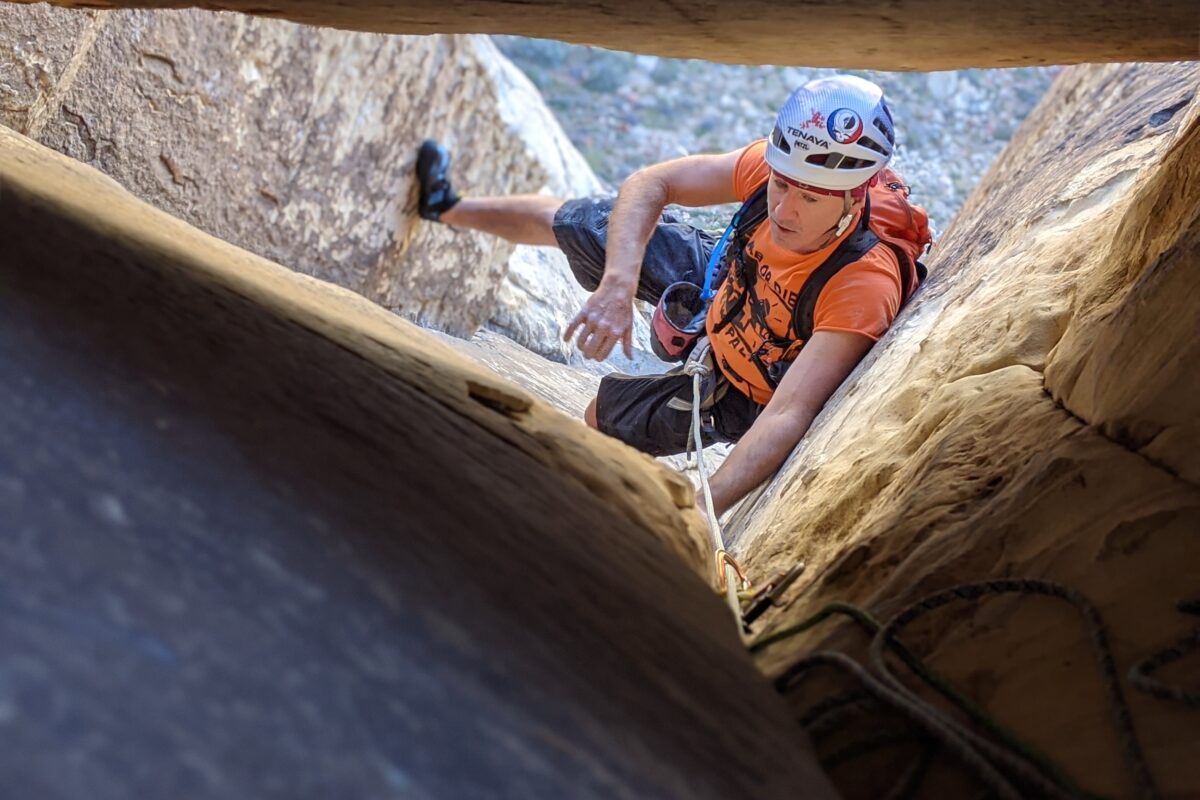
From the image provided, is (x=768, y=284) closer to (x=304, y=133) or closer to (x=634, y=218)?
(x=634, y=218)

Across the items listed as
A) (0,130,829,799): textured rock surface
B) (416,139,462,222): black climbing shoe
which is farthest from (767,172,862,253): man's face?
(416,139,462,222): black climbing shoe

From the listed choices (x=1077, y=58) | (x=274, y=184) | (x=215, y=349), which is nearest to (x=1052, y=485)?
(x=1077, y=58)

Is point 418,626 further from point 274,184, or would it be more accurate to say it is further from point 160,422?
point 274,184

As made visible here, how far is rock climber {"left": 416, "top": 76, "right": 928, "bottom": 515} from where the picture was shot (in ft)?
10.9

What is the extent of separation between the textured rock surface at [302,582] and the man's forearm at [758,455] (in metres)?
1.51

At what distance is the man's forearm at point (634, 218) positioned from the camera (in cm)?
389

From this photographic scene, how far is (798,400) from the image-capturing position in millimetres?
3387

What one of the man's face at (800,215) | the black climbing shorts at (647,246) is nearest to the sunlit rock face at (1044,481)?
the man's face at (800,215)

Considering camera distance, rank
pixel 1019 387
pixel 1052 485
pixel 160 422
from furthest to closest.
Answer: pixel 1019 387 < pixel 1052 485 < pixel 160 422

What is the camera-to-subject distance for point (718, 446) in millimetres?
5379

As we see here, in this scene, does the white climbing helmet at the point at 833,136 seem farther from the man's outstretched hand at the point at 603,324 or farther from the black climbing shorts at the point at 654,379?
the black climbing shorts at the point at 654,379

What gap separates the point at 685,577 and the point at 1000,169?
4.38m

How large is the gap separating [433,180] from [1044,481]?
3.82 meters

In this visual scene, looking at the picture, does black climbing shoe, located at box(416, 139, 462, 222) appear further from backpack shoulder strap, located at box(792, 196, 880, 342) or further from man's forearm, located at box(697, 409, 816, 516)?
man's forearm, located at box(697, 409, 816, 516)
